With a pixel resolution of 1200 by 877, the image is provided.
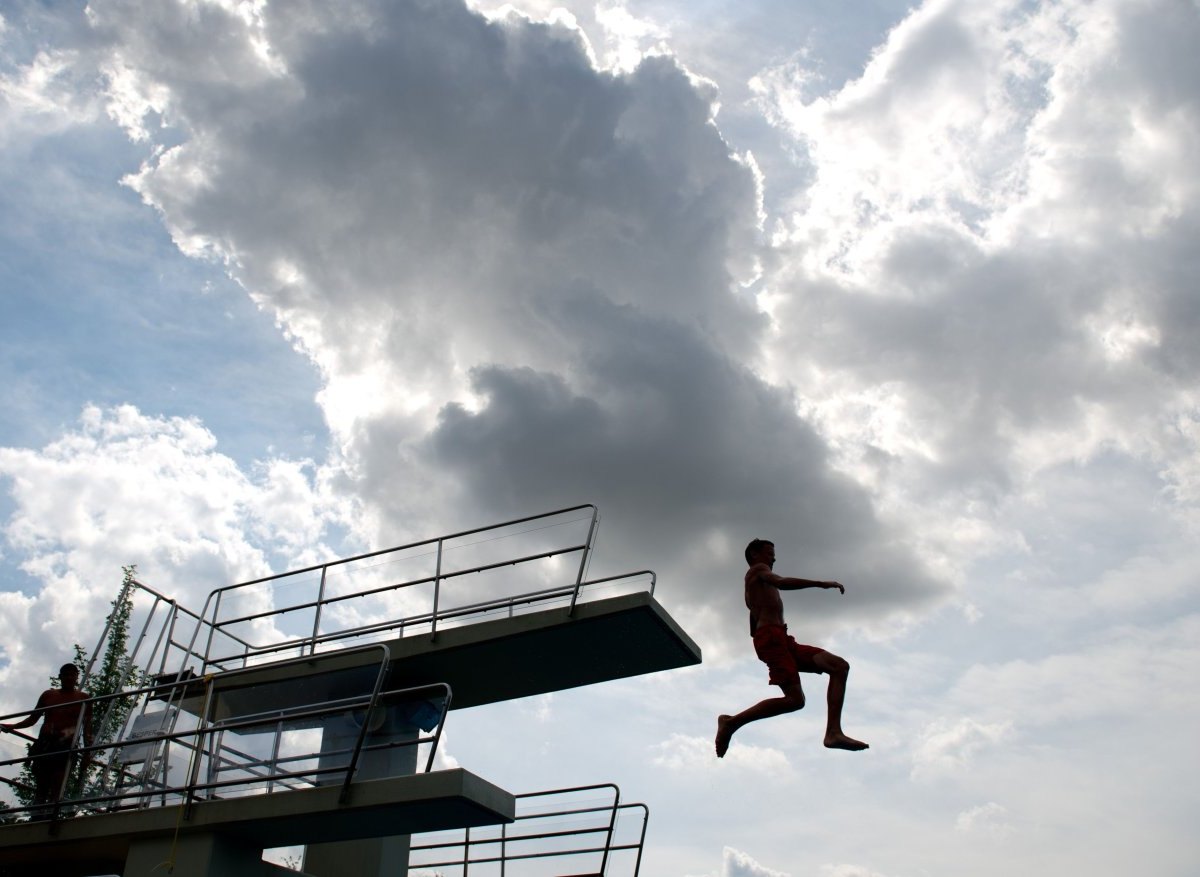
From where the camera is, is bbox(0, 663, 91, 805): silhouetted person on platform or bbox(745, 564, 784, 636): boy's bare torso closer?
bbox(745, 564, 784, 636): boy's bare torso

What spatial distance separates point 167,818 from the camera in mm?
11547

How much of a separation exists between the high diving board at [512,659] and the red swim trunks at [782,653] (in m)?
3.00

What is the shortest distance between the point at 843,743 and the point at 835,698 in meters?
0.47

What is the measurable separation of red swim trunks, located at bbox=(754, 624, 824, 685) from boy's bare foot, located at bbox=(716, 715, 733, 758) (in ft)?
1.92

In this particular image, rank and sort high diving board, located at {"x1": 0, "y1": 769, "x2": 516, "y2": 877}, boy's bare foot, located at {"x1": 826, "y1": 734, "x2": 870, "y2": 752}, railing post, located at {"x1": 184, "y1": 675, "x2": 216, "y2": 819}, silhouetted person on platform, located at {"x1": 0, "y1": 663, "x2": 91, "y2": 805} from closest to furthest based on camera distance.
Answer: boy's bare foot, located at {"x1": 826, "y1": 734, "x2": 870, "y2": 752} → high diving board, located at {"x1": 0, "y1": 769, "x2": 516, "y2": 877} → railing post, located at {"x1": 184, "y1": 675, "x2": 216, "y2": 819} → silhouetted person on platform, located at {"x1": 0, "y1": 663, "x2": 91, "y2": 805}

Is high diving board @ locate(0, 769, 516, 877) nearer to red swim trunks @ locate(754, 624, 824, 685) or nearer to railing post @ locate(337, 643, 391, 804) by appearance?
railing post @ locate(337, 643, 391, 804)

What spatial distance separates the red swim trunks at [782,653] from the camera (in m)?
9.91

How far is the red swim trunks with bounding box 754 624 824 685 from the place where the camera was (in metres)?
9.91

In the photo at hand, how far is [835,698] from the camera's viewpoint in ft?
31.7

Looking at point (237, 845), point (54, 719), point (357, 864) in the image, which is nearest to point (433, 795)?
point (237, 845)

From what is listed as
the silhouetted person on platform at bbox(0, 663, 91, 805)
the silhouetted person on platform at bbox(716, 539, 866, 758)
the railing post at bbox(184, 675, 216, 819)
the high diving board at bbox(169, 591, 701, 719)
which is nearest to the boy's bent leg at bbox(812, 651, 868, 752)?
the silhouetted person on platform at bbox(716, 539, 866, 758)

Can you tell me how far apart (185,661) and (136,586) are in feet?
3.98

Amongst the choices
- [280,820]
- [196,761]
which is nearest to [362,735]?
[280,820]

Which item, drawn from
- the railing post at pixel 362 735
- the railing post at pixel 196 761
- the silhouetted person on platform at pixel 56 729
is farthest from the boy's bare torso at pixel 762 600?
the silhouetted person on platform at pixel 56 729
